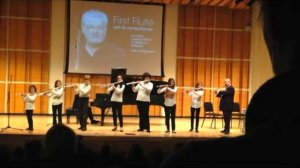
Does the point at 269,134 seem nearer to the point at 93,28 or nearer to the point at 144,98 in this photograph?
the point at 144,98

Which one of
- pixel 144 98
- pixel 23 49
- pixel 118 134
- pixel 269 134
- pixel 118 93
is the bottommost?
pixel 118 134

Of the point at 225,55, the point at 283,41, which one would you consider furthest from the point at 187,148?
the point at 225,55

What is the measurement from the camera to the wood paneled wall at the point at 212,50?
16875 millimetres

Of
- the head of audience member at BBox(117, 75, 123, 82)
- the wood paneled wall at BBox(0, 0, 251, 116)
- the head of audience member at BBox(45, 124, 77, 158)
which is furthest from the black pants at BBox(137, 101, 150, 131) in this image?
the head of audience member at BBox(45, 124, 77, 158)

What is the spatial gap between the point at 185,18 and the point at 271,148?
55.0 ft

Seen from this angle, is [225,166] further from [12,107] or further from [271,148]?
[12,107]

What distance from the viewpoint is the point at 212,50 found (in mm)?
17062

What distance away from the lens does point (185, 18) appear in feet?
55.5

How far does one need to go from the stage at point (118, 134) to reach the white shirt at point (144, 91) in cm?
98

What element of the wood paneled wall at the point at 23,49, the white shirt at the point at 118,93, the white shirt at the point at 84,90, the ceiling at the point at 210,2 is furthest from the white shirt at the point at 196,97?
the wood paneled wall at the point at 23,49

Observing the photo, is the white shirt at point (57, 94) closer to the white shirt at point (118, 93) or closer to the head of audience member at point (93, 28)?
the white shirt at point (118, 93)

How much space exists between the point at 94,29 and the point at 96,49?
0.78m

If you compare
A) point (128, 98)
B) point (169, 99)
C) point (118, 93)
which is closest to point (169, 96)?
point (169, 99)

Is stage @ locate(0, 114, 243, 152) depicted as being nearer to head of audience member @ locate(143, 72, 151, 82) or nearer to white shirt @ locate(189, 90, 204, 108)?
white shirt @ locate(189, 90, 204, 108)
